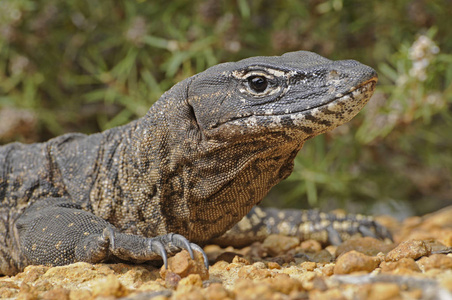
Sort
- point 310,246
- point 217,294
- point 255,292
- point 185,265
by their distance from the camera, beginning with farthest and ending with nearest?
1. point 310,246
2. point 185,265
3. point 217,294
4. point 255,292

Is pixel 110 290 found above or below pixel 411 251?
above

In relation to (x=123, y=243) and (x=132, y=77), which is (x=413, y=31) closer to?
(x=132, y=77)

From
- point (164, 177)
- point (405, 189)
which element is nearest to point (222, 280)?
point (164, 177)

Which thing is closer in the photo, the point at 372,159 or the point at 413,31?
the point at 413,31

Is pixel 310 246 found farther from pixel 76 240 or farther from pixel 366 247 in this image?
pixel 76 240

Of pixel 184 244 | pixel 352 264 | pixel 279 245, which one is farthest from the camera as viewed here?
pixel 279 245

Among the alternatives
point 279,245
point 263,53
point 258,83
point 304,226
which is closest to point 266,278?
point 258,83
